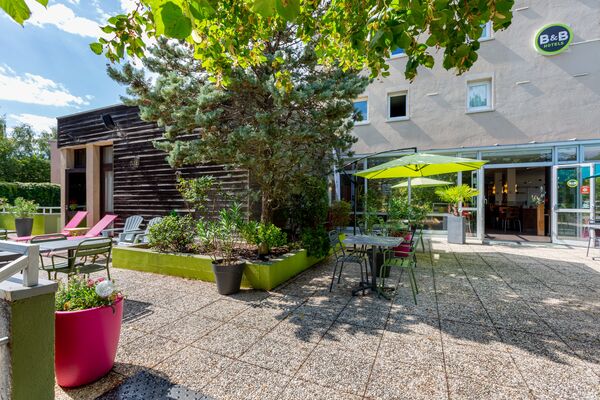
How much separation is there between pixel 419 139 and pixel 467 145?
60.0 inches

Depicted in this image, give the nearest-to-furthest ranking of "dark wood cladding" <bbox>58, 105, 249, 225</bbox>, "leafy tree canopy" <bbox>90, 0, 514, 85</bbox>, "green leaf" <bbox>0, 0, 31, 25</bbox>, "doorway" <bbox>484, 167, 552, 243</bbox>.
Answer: "green leaf" <bbox>0, 0, 31, 25</bbox> → "leafy tree canopy" <bbox>90, 0, 514, 85</bbox> → "dark wood cladding" <bbox>58, 105, 249, 225</bbox> → "doorway" <bbox>484, 167, 552, 243</bbox>

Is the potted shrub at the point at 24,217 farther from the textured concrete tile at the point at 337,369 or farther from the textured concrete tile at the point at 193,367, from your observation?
the textured concrete tile at the point at 337,369

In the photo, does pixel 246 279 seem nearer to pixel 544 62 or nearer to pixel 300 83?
pixel 300 83

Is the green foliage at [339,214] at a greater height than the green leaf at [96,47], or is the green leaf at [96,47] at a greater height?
the green leaf at [96,47]

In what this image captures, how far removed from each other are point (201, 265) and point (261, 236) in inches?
45.2

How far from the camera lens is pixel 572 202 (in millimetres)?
8398

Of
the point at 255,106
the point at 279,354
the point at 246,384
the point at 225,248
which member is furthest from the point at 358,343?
the point at 255,106

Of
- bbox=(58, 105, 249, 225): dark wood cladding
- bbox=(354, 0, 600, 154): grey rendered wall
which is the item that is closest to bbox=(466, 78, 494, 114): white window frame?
bbox=(354, 0, 600, 154): grey rendered wall

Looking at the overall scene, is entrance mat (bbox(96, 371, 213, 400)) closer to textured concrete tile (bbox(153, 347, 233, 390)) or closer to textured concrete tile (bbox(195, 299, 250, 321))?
textured concrete tile (bbox(153, 347, 233, 390))

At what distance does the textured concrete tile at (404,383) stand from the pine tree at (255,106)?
129 inches

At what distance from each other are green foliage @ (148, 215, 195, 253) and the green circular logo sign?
37.4ft

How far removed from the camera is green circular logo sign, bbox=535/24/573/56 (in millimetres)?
8477

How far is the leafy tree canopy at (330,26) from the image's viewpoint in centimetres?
165

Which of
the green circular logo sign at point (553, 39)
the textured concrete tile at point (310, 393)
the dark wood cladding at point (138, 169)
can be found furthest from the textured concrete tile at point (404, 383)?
the green circular logo sign at point (553, 39)
